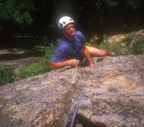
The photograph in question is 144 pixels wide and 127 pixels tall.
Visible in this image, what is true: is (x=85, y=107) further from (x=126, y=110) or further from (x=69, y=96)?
(x=126, y=110)

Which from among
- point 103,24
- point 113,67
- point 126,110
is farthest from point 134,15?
point 126,110

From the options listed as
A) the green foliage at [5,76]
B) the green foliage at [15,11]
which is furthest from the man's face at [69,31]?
the green foliage at [15,11]

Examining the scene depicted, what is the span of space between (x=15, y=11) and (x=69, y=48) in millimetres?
10161

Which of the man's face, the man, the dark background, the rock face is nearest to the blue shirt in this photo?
the man

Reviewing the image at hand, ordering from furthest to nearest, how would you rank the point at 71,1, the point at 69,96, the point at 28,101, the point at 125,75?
the point at 71,1
the point at 125,75
the point at 69,96
the point at 28,101

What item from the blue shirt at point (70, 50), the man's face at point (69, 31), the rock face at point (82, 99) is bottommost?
the rock face at point (82, 99)

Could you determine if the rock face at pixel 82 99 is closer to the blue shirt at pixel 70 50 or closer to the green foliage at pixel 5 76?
the blue shirt at pixel 70 50

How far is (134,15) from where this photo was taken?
19.8 metres

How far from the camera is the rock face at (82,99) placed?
14.9 ft

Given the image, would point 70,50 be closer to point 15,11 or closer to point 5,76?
point 5,76

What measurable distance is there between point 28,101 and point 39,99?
0.17 meters

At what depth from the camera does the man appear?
657cm

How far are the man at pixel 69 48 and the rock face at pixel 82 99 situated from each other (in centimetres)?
56

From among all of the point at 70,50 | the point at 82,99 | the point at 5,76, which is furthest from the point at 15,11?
the point at 82,99
